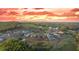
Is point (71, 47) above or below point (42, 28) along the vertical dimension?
below

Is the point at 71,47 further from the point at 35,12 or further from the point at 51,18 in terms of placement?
the point at 35,12

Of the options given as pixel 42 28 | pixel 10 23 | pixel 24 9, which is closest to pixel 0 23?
pixel 10 23

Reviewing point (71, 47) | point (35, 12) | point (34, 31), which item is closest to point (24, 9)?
point (35, 12)

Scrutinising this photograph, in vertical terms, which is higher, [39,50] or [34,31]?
[34,31]
